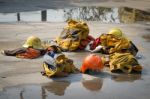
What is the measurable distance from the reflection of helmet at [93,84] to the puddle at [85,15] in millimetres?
9351

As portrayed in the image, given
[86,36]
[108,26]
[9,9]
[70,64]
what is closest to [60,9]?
[9,9]

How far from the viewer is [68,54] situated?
12102 millimetres

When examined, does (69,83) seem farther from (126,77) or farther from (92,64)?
(126,77)

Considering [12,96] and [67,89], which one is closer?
[12,96]

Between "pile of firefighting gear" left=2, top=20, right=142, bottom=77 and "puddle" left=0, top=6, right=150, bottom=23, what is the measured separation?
620cm

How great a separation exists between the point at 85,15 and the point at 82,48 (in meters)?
8.04

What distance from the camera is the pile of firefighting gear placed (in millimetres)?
9867

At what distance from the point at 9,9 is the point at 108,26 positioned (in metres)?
6.70

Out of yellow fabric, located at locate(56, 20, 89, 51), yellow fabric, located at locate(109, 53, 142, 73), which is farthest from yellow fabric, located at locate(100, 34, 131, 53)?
yellow fabric, located at locate(109, 53, 142, 73)

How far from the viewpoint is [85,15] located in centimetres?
2052

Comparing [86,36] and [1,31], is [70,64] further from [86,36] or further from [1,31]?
[1,31]

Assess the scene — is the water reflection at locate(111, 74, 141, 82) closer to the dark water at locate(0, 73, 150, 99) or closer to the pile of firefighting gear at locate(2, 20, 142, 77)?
the dark water at locate(0, 73, 150, 99)

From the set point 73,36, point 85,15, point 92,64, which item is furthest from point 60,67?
point 85,15

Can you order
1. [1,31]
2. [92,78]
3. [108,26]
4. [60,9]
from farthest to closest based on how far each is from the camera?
[60,9]
[108,26]
[1,31]
[92,78]
